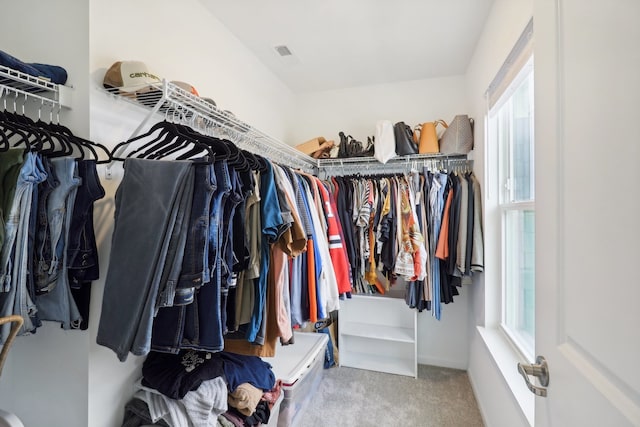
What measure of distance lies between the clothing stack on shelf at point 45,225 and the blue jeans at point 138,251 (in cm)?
18

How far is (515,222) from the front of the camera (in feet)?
5.86

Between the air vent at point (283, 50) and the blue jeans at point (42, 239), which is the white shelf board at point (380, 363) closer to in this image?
the blue jeans at point (42, 239)

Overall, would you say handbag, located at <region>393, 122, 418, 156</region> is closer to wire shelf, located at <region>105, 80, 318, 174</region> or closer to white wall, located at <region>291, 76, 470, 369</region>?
white wall, located at <region>291, 76, 470, 369</region>

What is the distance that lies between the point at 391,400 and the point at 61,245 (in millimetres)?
2217

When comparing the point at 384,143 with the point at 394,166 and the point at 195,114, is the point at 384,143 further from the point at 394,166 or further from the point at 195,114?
the point at 195,114

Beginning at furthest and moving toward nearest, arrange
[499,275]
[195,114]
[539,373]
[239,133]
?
[499,275], [239,133], [195,114], [539,373]

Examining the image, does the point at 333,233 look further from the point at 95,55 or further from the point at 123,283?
the point at 95,55

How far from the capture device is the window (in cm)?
151

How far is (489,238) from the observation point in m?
1.98

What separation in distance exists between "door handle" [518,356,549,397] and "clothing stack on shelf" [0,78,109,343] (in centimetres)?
140

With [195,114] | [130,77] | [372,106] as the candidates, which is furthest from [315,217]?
[372,106]

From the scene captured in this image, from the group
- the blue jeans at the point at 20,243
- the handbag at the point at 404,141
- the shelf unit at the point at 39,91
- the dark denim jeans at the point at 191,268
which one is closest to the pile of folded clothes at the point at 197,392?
the dark denim jeans at the point at 191,268

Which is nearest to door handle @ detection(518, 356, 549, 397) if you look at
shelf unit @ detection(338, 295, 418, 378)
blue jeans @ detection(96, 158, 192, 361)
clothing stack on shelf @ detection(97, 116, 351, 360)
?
clothing stack on shelf @ detection(97, 116, 351, 360)

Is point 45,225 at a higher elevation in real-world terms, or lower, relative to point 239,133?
lower
